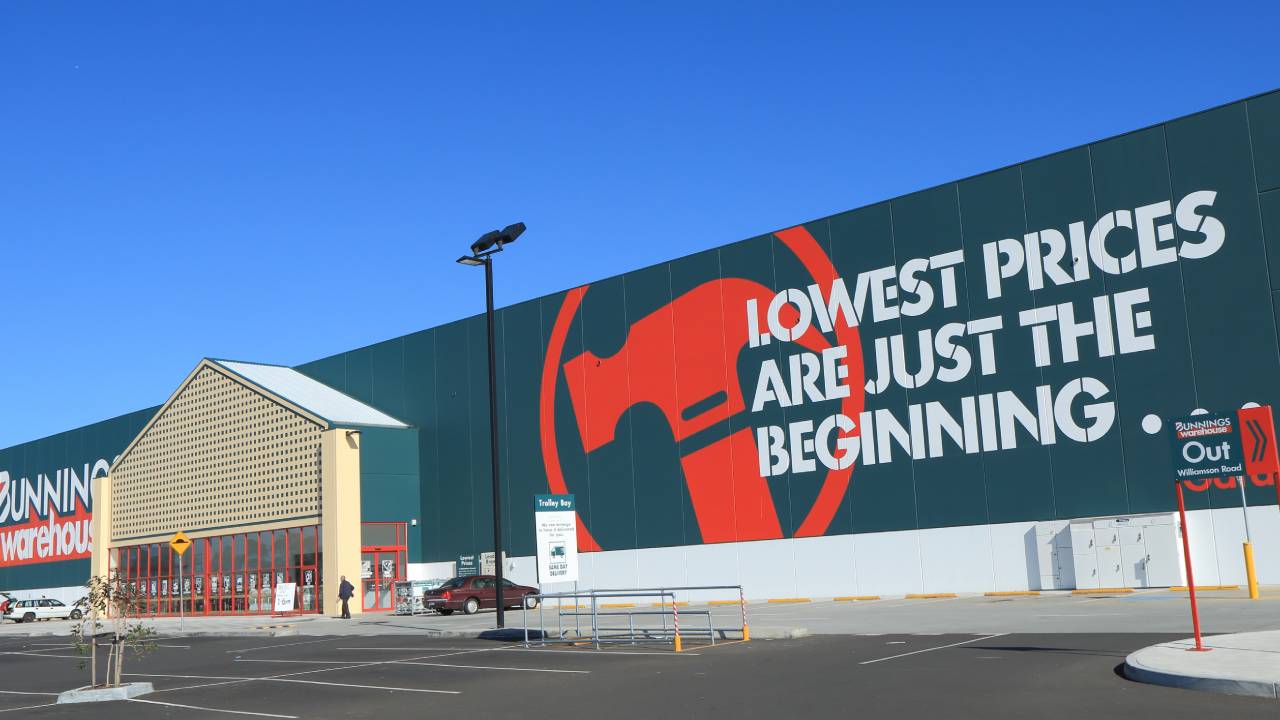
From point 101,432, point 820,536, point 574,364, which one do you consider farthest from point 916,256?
point 101,432

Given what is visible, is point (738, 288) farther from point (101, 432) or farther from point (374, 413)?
point (101, 432)

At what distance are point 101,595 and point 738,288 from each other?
2518cm

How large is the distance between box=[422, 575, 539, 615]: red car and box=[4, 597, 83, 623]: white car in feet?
89.4

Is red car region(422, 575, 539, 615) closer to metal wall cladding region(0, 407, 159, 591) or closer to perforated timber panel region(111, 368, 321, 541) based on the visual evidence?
perforated timber panel region(111, 368, 321, 541)

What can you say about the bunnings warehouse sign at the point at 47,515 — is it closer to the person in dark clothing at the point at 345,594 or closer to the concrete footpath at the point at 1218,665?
the person in dark clothing at the point at 345,594

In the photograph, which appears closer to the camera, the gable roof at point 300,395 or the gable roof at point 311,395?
the gable roof at point 300,395

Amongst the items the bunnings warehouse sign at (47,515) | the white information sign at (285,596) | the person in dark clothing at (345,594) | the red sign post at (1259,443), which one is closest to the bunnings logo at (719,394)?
the person in dark clothing at (345,594)

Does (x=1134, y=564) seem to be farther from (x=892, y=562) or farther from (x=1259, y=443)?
(x=892, y=562)

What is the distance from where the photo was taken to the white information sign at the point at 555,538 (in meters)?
23.6

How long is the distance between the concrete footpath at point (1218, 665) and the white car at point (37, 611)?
5543cm

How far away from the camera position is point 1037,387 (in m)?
33.1

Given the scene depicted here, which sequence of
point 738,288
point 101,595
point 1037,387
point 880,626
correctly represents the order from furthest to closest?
point 738,288
point 1037,387
point 880,626
point 101,595

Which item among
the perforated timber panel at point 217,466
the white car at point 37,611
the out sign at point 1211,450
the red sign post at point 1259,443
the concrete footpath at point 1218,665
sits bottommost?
the white car at point 37,611

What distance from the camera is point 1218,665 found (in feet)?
41.8
